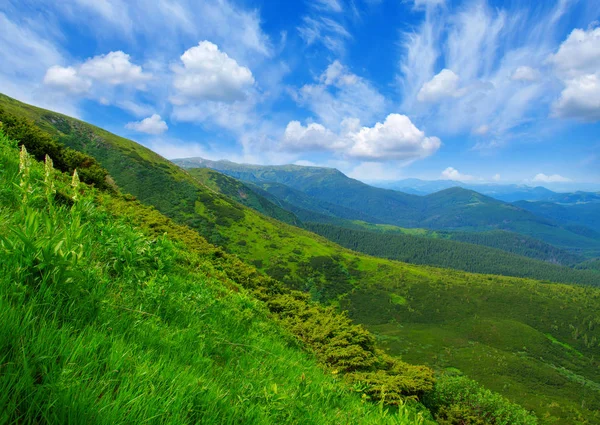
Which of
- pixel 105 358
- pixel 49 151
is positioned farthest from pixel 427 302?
pixel 105 358

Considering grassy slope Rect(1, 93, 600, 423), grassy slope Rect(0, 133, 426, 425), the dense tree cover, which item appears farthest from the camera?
grassy slope Rect(1, 93, 600, 423)

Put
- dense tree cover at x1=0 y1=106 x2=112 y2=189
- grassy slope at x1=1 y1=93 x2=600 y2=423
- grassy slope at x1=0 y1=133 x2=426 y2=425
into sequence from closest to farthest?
grassy slope at x1=0 y1=133 x2=426 y2=425 < dense tree cover at x1=0 y1=106 x2=112 y2=189 < grassy slope at x1=1 y1=93 x2=600 y2=423

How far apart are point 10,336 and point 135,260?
11.5ft

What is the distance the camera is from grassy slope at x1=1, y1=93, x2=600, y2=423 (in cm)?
12250

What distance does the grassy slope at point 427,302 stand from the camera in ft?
402

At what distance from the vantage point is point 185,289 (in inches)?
244

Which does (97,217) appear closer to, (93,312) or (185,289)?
(185,289)

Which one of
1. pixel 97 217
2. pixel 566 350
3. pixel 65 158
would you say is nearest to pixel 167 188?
pixel 65 158

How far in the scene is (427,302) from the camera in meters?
164

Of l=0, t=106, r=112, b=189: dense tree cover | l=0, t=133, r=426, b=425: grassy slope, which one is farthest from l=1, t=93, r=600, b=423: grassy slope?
l=0, t=133, r=426, b=425: grassy slope

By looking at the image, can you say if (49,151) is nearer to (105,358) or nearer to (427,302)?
(105,358)

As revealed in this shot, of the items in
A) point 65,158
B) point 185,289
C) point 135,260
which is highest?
point 65,158

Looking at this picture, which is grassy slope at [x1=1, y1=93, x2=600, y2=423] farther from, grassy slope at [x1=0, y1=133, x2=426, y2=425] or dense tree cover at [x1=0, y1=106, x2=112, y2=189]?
grassy slope at [x1=0, y1=133, x2=426, y2=425]

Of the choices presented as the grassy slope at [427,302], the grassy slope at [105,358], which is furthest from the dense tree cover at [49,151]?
the grassy slope at [427,302]
